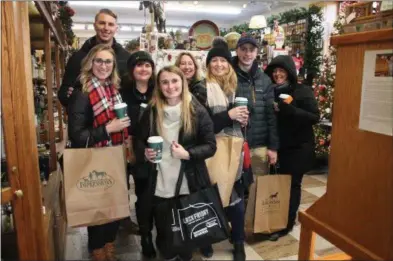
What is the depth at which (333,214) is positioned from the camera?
1127 mm

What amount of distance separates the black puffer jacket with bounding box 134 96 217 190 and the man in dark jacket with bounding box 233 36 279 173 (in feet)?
1.43

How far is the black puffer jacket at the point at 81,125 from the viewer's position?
1.72 m

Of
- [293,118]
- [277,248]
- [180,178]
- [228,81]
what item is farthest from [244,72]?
[277,248]

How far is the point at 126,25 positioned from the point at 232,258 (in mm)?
11573

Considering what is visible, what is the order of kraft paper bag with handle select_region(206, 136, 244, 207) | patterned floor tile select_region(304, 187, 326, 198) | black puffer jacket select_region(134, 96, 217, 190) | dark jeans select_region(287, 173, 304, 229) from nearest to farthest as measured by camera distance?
black puffer jacket select_region(134, 96, 217, 190)
kraft paper bag with handle select_region(206, 136, 244, 207)
dark jeans select_region(287, 173, 304, 229)
patterned floor tile select_region(304, 187, 326, 198)

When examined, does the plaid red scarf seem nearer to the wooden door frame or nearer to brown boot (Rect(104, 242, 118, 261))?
the wooden door frame

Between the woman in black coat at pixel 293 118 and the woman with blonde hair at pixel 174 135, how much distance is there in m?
0.72

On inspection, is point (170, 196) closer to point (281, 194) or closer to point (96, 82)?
point (96, 82)

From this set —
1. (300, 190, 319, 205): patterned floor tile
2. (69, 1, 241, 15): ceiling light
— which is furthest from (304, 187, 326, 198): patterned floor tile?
(69, 1, 241, 15): ceiling light

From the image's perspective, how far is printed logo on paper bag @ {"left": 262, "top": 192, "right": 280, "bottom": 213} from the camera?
230 centimetres

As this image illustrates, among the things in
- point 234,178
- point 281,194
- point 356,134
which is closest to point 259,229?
point 281,194

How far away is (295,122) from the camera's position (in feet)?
7.52

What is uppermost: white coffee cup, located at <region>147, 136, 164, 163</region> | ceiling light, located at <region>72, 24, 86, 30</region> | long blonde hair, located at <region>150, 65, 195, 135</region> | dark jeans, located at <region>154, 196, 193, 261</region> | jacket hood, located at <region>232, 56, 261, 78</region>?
ceiling light, located at <region>72, 24, 86, 30</region>

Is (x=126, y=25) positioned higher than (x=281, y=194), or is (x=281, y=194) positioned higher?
(x=126, y=25)
